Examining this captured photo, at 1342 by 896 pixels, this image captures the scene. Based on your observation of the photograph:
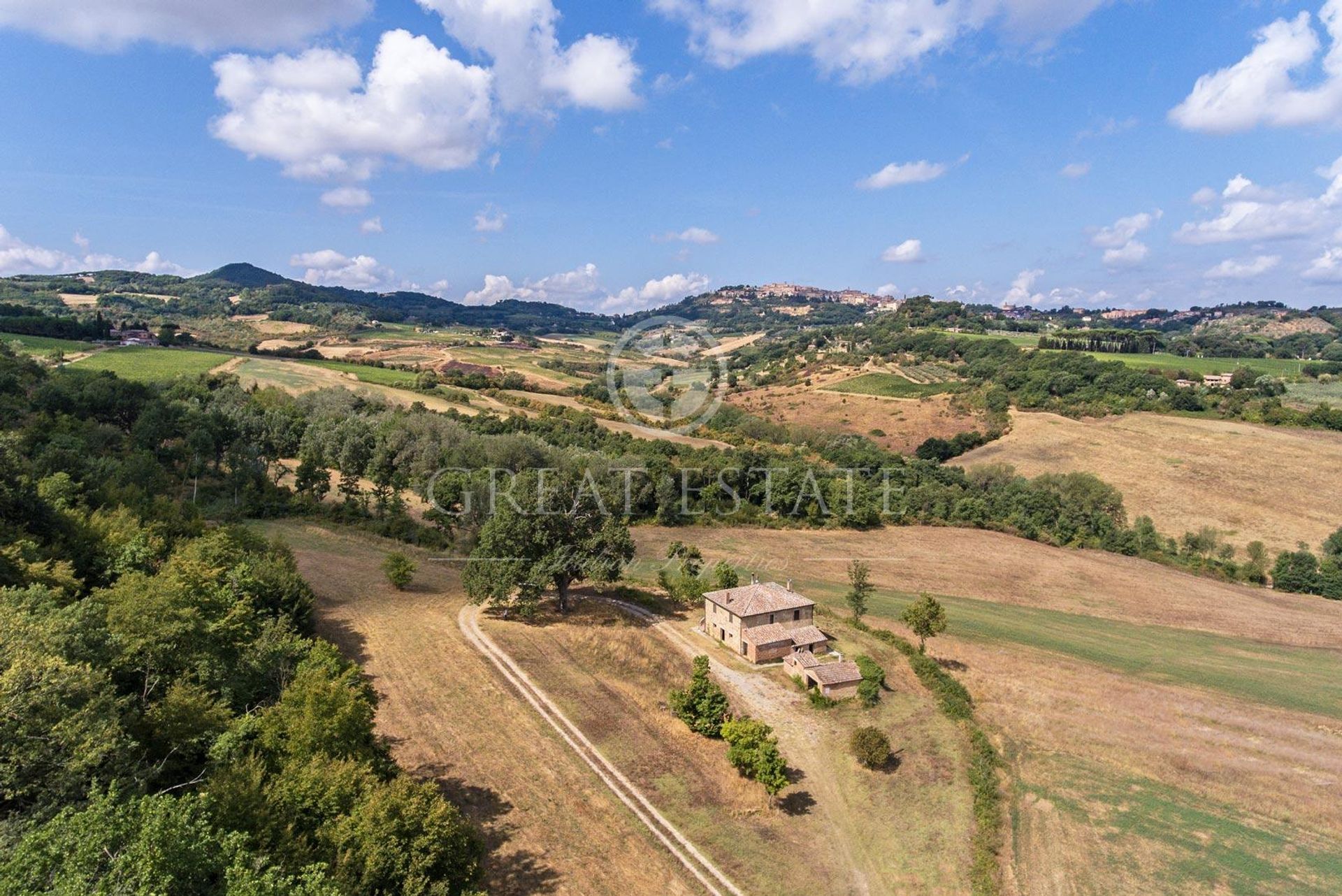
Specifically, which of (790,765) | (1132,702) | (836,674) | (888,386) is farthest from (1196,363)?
(790,765)

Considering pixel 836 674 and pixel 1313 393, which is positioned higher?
pixel 1313 393

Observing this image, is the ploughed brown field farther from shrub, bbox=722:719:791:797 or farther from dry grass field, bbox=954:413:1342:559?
shrub, bbox=722:719:791:797

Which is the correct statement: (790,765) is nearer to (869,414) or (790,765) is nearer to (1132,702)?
(1132,702)

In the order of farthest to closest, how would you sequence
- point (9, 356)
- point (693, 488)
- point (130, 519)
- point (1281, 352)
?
point (1281, 352) < point (693, 488) < point (9, 356) < point (130, 519)

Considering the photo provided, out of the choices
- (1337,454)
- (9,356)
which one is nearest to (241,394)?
(9,356)

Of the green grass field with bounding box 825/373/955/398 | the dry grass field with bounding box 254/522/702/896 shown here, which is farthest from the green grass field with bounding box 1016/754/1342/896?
the green grass field with bounding box 825/373/955/398

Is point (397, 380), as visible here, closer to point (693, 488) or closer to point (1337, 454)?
point (693, 488)

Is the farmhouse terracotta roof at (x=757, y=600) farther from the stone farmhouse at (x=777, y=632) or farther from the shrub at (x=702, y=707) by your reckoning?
the shrub at (x=702, y=707)
